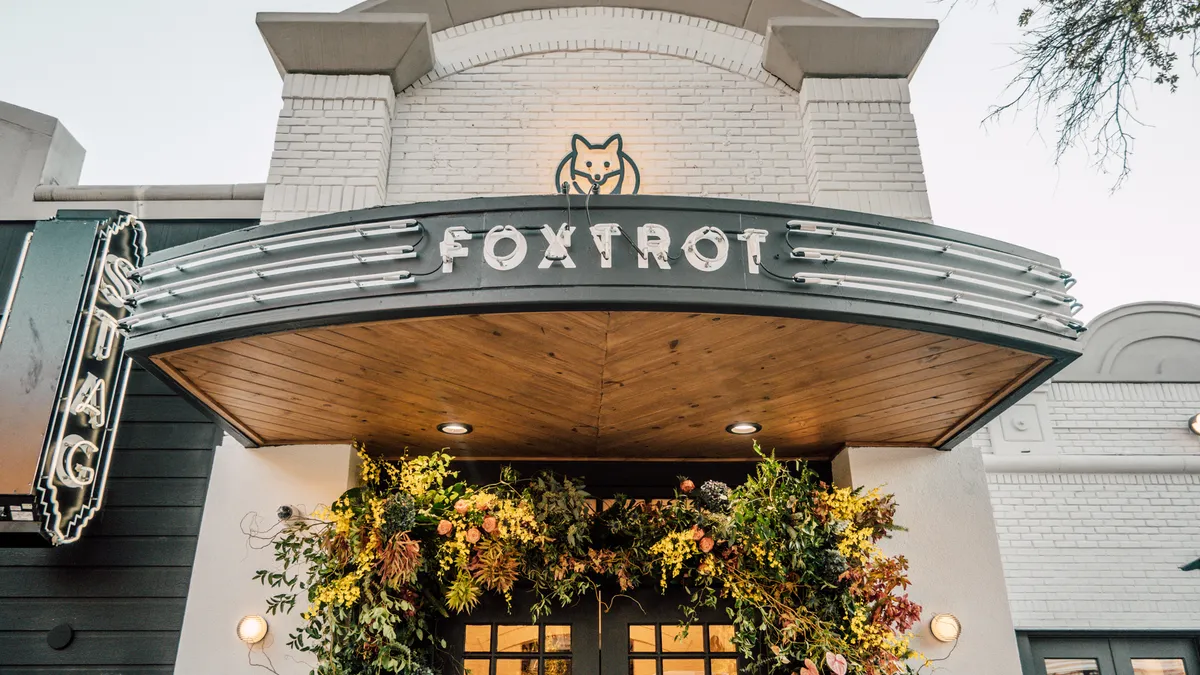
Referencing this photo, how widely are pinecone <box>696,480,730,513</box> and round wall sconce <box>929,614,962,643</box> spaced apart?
1374 millimetres

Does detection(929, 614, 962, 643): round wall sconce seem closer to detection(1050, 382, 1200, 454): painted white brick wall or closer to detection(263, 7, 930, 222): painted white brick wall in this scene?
detection(1050, 382, 1200, 454): painted white brick wall

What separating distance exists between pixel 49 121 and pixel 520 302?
504 centimetres

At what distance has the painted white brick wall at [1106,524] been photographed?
5.51 metres

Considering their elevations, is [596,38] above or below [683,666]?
above

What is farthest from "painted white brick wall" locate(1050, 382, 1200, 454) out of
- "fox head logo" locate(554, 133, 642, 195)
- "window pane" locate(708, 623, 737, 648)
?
"fox head logo" locate(554, 133, 642, 195)

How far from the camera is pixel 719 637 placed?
16.2ft

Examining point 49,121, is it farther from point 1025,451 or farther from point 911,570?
point 1025,451

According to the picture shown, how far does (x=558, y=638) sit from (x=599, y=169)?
3.09m

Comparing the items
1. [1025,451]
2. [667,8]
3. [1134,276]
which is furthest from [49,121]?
[1134,276]

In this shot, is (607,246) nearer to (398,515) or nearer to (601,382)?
(601,382)

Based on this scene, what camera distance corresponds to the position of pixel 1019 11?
462 centimetres

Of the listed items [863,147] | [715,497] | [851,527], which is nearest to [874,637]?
[851,527]

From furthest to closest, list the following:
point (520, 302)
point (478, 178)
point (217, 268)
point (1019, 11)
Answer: point (478, 178) → point (1019, 11) → point (217, 268) → point (520, 302)

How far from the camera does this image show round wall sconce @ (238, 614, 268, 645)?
4.60 metres
